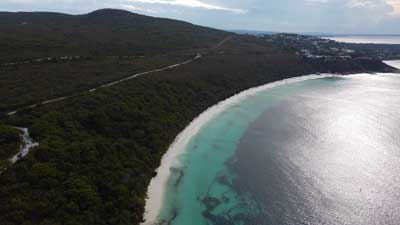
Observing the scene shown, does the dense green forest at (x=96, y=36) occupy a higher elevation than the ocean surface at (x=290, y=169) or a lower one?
higher

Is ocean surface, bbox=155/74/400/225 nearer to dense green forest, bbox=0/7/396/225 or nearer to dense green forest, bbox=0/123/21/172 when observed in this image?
dense green forest, bbox=0/7/396/225

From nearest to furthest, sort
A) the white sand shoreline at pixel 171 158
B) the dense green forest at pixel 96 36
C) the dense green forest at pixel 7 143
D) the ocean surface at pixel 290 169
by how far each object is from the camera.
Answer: the dense green forest at pixel 7 143
the white sand shoreline at pixel 171 158
the ocean surface at pixel 290 169
the dense green forest at pixel 96 36

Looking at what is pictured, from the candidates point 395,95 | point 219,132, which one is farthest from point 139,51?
point 395,95

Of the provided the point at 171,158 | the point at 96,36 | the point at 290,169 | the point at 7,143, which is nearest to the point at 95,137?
the point at 7,143

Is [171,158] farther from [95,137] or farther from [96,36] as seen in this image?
[96,36]

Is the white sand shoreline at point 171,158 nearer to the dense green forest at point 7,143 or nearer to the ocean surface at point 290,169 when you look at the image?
the ocean surface at point 290,169

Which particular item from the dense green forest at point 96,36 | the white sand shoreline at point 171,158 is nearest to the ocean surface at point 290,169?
the white sand shoreline at point 171,158

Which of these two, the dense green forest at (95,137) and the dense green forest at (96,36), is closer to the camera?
the dense green forest at (95,137)
